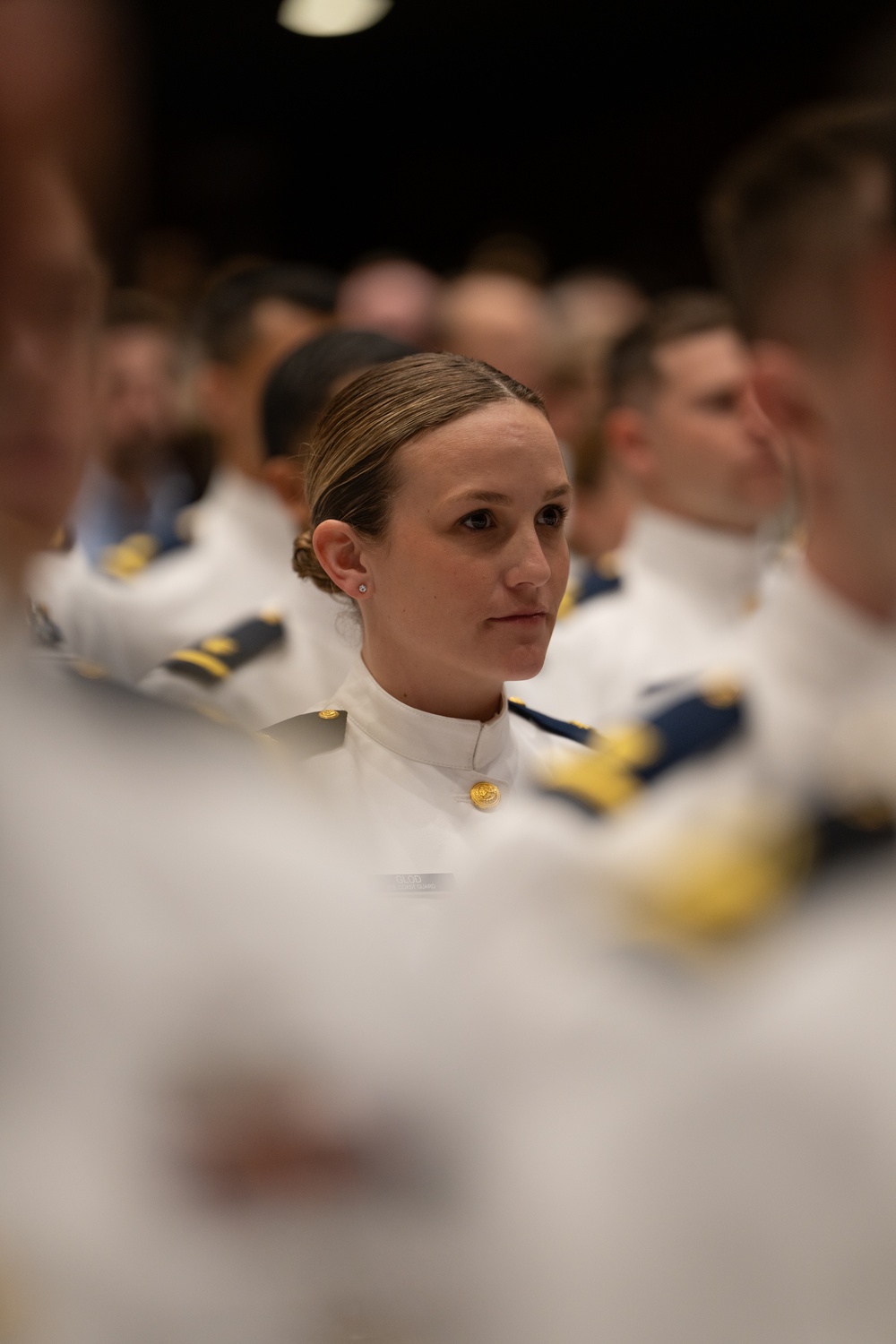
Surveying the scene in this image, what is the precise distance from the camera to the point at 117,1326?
17.0 inches

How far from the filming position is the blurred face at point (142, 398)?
1964 millimetres


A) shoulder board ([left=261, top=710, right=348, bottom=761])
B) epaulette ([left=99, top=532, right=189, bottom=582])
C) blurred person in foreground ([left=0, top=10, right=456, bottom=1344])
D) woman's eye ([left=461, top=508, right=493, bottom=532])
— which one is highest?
epaulette ([left=99, top=532, right=189, bottom=582])

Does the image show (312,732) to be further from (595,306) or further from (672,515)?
(595,306)

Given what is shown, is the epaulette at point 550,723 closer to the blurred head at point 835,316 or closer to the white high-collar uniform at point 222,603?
the white high-collar uniform at point 222,603

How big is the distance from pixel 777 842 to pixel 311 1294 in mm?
226

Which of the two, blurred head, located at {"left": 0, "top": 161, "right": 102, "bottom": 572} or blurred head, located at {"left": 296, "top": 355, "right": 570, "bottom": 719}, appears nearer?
blurred head, located at {"left": 0, "top": 161, "right": 102, "bottom": 572}

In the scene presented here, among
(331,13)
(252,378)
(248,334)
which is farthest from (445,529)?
(248,334)

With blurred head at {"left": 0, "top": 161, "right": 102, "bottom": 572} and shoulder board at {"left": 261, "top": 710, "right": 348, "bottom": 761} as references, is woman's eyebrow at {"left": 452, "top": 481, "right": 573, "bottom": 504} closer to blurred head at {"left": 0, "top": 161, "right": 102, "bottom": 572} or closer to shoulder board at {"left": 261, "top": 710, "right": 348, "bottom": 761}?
shoulder board at {"left": 261, "top": 710, "right": 348, "bottom": 761}

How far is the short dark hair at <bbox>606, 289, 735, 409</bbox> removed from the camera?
1.94m

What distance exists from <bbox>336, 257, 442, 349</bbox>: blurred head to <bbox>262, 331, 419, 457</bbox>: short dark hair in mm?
1427

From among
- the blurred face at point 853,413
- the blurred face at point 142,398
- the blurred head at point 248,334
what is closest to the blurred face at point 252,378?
the blurred head at point 248,334

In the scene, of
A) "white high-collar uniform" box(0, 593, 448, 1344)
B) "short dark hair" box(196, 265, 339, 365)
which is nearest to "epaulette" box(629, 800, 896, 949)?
"white high-collar uniform" box(0, 593, 448, 1344)

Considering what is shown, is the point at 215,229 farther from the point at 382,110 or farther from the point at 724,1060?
the point at 724,1060

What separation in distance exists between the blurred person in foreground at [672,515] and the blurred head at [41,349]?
1.25 feet
